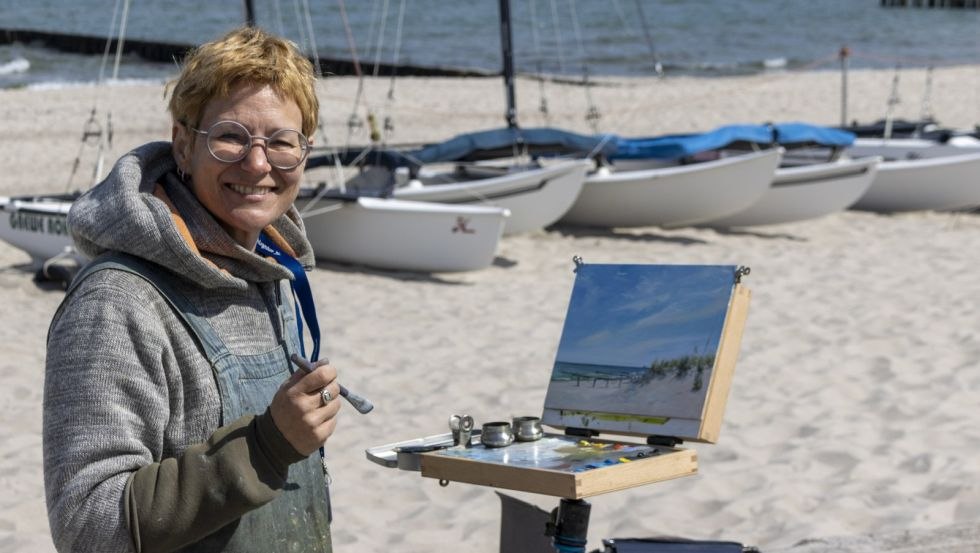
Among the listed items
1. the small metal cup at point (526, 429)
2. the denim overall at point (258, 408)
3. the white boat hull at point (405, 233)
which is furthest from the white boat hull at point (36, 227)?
the denim overall at point (258, 408)

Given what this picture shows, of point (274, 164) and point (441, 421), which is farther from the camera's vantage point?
point (441, 421)

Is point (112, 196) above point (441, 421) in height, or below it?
above

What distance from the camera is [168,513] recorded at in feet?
6.09

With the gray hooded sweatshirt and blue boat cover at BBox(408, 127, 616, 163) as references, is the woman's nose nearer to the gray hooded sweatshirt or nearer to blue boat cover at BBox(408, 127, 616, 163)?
the gray hooded sweatshirt

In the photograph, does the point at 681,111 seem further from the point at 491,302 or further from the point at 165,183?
Answer: the point at 165,183

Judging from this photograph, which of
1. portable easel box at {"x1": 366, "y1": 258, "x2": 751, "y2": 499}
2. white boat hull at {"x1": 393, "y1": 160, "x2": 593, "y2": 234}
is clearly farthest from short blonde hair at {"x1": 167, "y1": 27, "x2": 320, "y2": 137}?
white boat hull at {"x1": 393, "y1": 160, "x2": 593, "y2": 234}

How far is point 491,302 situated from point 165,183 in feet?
25.1

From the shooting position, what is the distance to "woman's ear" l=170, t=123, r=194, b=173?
204 cm

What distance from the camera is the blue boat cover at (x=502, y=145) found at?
12242mm

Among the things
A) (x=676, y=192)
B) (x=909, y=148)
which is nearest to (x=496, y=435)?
(x=676, y=192)

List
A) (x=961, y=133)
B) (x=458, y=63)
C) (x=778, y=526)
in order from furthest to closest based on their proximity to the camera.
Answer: (x=458, y=63) → (x=961, y=133) → (x=778, y=526)

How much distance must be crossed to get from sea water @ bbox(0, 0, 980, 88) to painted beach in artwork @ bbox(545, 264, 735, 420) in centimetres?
2179

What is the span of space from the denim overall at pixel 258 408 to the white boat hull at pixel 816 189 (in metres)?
10.7

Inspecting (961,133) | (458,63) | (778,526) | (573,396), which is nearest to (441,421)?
(778,526)
